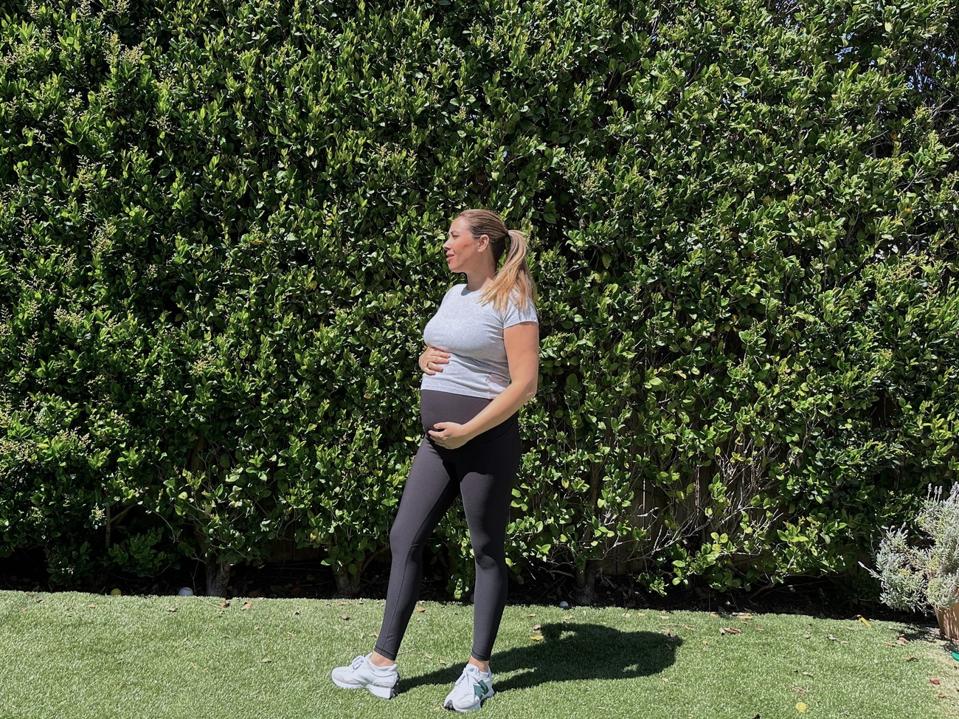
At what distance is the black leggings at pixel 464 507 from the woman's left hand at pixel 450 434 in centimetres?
7

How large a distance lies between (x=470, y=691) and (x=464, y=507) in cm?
83

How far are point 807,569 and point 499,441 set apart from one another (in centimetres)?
263

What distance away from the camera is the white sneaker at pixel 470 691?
387 cm

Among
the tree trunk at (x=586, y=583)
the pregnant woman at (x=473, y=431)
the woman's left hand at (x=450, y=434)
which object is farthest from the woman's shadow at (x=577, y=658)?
the woman's left hand at (x=450, y=434)

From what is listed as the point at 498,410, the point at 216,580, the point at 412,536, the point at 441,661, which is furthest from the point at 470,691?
the point at 216,580

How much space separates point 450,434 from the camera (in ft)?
12.3

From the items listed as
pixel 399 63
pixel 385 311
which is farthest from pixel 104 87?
pixel 385 311

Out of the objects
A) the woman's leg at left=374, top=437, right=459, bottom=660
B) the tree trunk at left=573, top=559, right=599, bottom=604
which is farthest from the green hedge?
the woman's leg at left=374, top=437, right=459, bottom=660

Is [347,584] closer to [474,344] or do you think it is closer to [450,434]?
[450,434]

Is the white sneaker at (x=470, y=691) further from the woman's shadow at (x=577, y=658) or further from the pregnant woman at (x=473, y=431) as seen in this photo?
the woman's shadow at (x=577, y=658)

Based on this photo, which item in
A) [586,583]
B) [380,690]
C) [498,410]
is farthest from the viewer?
[586,583]

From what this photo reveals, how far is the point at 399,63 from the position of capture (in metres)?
4.87

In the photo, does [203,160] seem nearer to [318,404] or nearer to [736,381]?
[318,404]

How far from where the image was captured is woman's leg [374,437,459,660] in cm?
392
